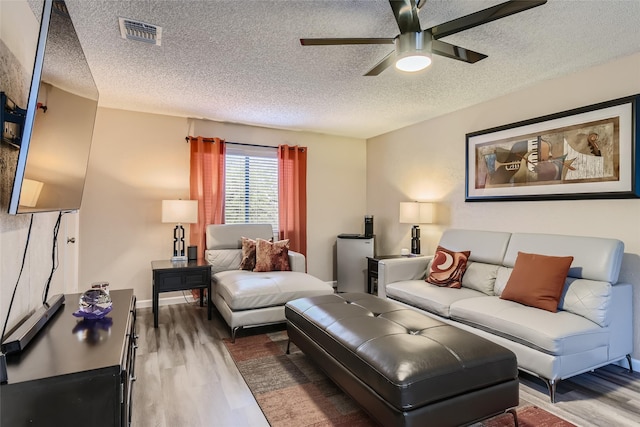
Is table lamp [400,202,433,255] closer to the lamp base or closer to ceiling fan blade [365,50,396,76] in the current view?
the lamp base

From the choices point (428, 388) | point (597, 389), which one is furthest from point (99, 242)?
point (597, 389)

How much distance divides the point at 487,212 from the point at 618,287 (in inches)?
53.2

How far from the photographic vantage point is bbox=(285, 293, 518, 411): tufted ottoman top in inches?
59.2

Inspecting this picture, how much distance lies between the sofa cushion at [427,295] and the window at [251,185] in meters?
2.04

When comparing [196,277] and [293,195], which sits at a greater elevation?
[293,195]

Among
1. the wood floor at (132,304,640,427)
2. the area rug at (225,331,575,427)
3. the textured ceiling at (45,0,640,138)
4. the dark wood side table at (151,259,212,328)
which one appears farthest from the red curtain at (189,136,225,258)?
the area rug at (225,331,575,427)

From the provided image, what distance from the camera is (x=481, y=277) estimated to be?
3072 mm

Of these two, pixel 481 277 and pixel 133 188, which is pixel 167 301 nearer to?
pixel 133 188

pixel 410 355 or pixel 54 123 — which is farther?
pixel 410 355

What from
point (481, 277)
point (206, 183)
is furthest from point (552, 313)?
point (206, 183)

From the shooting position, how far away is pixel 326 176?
514 cm

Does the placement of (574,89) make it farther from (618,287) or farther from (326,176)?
(326,176)

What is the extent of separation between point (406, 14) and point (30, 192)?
6.41ft

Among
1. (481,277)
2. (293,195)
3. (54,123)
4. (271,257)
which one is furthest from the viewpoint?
(293,195)
